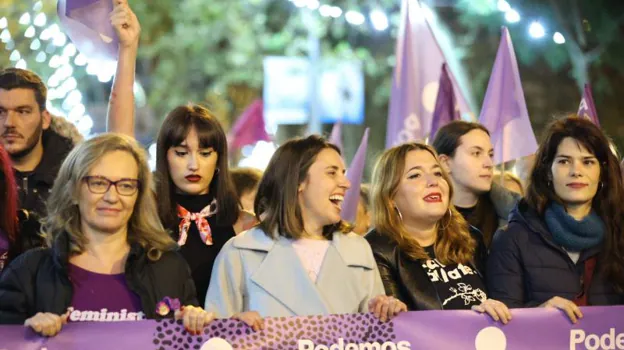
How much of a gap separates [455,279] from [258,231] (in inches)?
40.4

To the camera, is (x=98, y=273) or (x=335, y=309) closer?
(x=98, y=273)

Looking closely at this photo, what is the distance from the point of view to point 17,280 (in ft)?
16.1

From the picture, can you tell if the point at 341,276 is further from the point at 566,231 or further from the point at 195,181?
the point at 566,231

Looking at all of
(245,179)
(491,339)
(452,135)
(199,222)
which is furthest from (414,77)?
(491,339)

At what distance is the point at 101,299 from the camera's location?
500 centimetres

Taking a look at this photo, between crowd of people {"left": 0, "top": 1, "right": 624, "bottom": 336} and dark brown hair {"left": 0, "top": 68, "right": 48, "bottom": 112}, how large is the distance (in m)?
0.01

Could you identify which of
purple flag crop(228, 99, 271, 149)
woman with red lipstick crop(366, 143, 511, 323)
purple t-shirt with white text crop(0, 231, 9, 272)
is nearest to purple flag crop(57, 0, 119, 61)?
purple t-shirt with white text crop(0, 231, 9, 272)

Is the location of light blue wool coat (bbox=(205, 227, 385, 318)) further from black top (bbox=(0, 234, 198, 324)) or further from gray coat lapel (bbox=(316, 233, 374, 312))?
black top (bbox=(0, 234, 198, 324))

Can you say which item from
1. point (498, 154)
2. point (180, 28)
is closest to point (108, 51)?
point (498, 154)

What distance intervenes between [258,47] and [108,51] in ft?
80.4

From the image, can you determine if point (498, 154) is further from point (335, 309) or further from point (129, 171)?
point (129, 171)

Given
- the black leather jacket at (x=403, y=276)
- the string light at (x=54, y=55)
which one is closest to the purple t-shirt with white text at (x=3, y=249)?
the black leather jacket at (x=403, y=276)

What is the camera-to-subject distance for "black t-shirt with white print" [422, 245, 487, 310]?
565 centimetres

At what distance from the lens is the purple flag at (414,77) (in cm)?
889
